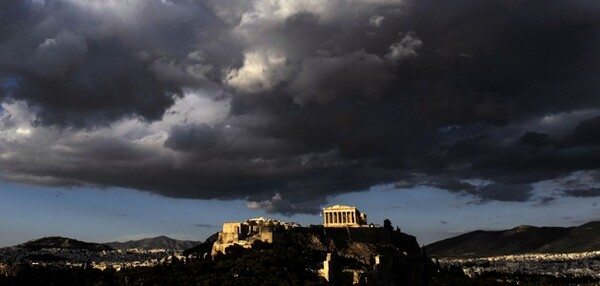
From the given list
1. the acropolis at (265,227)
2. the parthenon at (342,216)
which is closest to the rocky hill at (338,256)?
the acropolis at (265,227)

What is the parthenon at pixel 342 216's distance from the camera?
177 meters

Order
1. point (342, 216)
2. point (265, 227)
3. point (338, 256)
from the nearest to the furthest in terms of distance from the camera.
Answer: point (338, 256) → point (265, 227) → point (342, 216)

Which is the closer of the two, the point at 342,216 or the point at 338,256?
the point at 338,256

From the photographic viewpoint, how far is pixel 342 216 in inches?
7008

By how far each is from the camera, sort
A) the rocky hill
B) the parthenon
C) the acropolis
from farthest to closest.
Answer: the parthenon < the acropolis < the rocky hill

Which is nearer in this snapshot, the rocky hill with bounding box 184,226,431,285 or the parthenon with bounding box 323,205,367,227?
the rocky hill with bounding box 184,226,431,285

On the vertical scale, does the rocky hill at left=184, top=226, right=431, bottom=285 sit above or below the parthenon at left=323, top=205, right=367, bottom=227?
below

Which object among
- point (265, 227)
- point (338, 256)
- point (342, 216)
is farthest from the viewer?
point (342, 216)

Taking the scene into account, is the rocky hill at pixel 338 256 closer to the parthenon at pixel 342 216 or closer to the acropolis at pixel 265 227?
the acropolis at pixel 265 227

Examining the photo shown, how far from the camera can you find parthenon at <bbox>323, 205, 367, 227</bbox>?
581 ft

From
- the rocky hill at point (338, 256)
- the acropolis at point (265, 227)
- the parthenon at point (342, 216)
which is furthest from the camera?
the parthenon at point (342, 216)

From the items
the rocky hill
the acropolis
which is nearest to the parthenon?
the acropolis

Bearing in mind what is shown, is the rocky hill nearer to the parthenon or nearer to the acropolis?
the acropolis

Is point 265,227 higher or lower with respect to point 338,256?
higher
